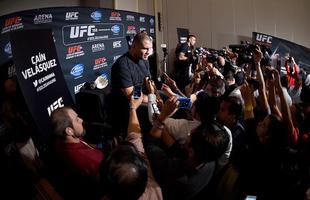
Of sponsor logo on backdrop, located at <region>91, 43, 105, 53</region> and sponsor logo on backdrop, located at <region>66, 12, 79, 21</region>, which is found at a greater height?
sponsor logo on backdrop, located at <region>66, 12, 79, 21</region>

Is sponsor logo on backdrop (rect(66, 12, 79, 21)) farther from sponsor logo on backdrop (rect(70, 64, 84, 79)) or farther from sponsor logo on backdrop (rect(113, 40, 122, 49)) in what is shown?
sponsor logo on backdrop (rect(113, 40, 122, 49))

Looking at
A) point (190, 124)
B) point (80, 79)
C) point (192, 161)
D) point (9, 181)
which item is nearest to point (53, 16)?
point (80, 79)

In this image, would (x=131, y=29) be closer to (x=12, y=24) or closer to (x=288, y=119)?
(x=12, y=24)

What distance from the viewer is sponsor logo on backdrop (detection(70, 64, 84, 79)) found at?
4544mm

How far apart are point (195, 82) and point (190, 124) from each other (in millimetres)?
1802

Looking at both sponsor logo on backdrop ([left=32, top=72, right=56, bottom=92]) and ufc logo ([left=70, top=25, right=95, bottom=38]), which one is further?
ufc logo ([left=70, top=25, right=95, bottom=38])

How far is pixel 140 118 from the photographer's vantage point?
8.13ft

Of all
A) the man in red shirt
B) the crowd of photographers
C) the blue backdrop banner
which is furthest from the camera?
the blue backdrop banner

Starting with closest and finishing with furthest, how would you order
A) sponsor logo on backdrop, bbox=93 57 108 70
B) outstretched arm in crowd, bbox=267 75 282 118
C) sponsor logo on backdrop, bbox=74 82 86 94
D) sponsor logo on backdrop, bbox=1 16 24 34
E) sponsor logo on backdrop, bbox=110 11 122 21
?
outstretched arm in crowd, bbox=267 75 282 118 → sponsor logo on backdrop, bbox=1 16 24 34 → sponsor logo on backdrop, bbox=74 82 86 94 → sponsor logo on backdrop, bbox=93 57 108 70 → sponsor logo on backdrop, bbox=110 11 122 21

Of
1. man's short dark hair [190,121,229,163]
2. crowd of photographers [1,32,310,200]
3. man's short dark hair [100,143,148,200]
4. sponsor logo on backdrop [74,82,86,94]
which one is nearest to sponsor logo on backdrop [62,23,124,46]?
sponsor logo on backdrop [74,82,86,94]

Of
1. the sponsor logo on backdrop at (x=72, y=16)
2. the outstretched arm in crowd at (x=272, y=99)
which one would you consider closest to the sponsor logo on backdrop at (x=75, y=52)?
the sponsor logo on backdrop at (x=72, y=16)

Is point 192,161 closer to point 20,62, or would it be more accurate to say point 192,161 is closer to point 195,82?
point 20,62

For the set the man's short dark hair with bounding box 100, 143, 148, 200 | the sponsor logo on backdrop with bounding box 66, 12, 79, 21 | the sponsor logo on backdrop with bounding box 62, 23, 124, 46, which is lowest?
the man's short dark hair with bounding box 100, 143, 148, 200

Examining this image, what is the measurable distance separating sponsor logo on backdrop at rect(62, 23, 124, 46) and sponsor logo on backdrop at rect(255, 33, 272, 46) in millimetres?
2866
